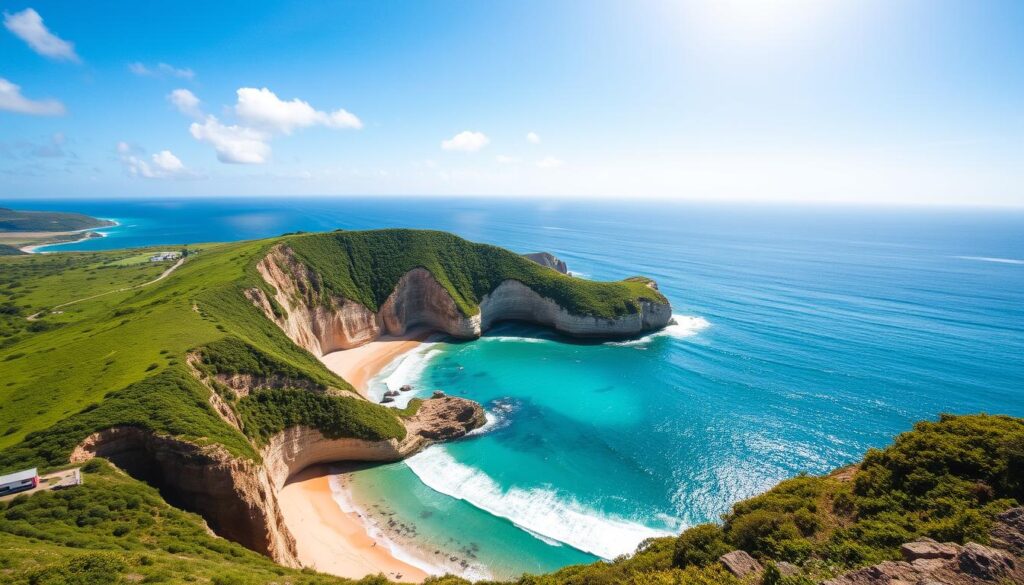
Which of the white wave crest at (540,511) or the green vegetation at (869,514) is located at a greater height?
the green vegetation at (869,514)

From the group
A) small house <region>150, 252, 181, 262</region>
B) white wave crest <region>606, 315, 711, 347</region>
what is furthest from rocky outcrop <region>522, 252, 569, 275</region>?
small house <region>150, 252, 181, 262</region>

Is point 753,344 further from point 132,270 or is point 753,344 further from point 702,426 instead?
point 132,270

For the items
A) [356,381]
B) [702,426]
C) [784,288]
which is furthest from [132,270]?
[784,288]

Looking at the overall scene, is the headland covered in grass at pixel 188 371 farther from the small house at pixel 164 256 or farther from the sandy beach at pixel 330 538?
the small house at pixel 164 256

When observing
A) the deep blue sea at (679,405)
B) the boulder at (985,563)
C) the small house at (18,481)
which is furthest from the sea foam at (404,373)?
the boulder at (985,563)

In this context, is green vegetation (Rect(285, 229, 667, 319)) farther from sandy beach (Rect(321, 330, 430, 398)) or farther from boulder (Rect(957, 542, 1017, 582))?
boulder (Rect(957, 542, 1017, 582))

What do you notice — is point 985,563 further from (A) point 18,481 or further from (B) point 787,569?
(A) point 18,481
